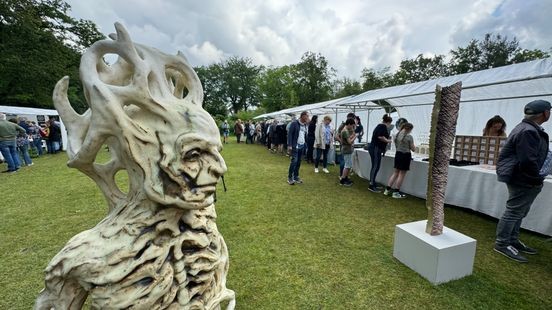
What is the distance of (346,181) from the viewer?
6.48m

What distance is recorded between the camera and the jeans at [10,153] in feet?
23.4

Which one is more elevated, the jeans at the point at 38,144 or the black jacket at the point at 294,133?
the black jacket at the point at 294,133

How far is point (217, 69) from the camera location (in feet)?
150

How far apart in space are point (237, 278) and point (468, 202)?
13.8ft

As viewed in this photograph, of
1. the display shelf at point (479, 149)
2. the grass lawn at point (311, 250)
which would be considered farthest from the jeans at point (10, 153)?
the display shelf at point (479, 149)

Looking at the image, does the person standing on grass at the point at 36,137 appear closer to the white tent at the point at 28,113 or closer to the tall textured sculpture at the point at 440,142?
the white tent at the point at 28,113

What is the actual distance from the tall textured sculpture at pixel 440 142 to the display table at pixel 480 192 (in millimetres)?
2053

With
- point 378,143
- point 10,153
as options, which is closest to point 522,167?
point 378,143

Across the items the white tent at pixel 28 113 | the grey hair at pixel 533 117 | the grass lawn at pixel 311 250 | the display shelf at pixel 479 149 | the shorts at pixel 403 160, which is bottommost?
the grass lawn at pixel 311 250

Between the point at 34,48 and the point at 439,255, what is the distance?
21463 millimetres

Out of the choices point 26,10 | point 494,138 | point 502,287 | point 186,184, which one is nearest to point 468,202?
point 494,138

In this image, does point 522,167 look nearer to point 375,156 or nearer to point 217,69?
point 375,156

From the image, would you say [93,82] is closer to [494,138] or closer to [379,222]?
[379,222]

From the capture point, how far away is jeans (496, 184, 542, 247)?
114 inches
